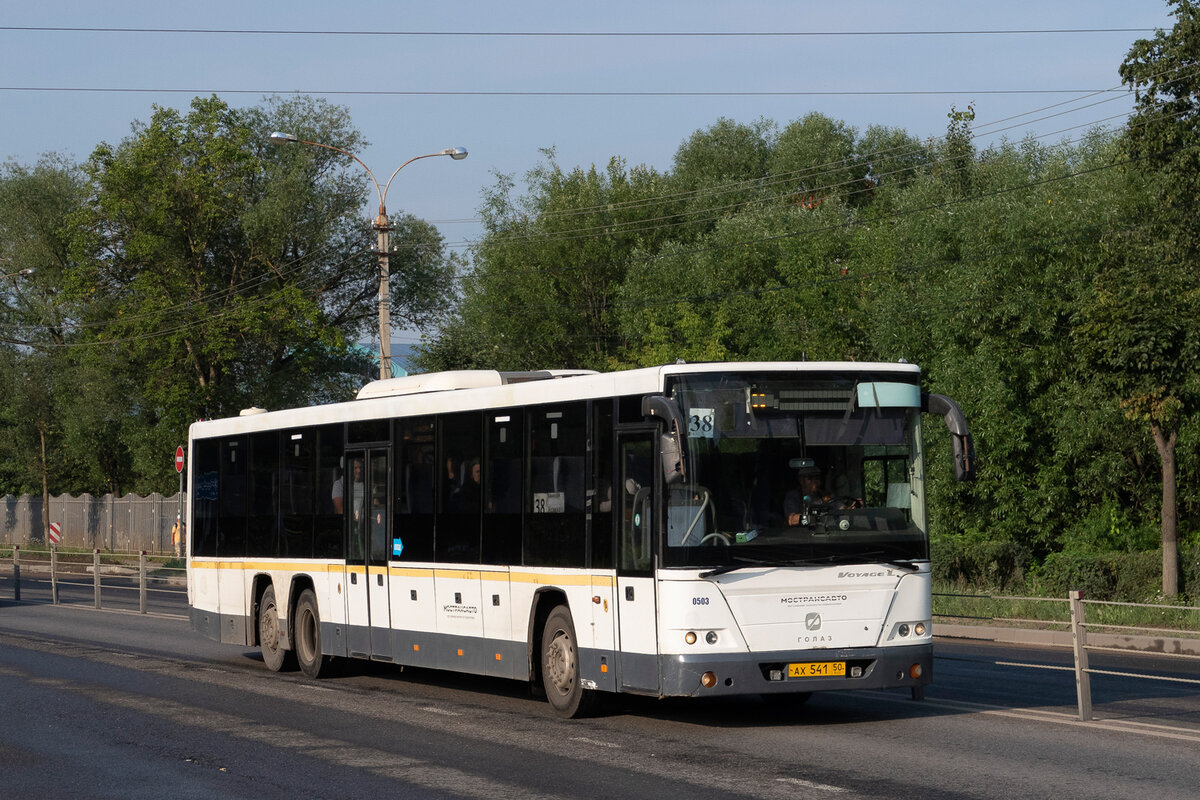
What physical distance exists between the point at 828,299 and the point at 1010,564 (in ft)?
59.5

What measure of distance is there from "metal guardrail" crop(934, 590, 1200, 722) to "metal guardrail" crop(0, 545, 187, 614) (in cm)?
1592

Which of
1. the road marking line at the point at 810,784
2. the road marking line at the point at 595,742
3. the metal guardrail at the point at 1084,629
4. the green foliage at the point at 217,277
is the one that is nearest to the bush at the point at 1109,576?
the metal guardrail at the point at 1084,629

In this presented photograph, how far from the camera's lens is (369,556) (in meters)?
17.0

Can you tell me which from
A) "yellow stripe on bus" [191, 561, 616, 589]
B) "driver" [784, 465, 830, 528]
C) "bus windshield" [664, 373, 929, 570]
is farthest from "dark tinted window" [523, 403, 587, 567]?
"driver" [784, 465, 830, 528]

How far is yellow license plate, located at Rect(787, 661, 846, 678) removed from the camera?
478 inches

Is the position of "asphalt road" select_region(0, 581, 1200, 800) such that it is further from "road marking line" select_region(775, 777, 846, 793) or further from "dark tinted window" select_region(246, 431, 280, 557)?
"dark tinted window" select_region(246, 431, 280, 557)

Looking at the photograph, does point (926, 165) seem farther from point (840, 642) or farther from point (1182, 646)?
point (840, 642)

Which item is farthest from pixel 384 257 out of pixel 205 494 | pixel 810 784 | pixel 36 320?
pixel 36 320

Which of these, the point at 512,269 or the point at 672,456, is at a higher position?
the point at 512,269

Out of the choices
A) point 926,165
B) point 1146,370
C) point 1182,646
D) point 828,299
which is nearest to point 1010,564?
point 1146,370

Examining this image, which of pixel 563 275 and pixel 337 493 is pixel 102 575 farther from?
pixel 337 493

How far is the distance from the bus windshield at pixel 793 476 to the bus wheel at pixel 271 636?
8165 mm

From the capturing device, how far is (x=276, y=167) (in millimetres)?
→ 59812

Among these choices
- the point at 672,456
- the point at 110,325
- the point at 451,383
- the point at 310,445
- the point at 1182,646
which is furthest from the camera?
the point at 110,325
